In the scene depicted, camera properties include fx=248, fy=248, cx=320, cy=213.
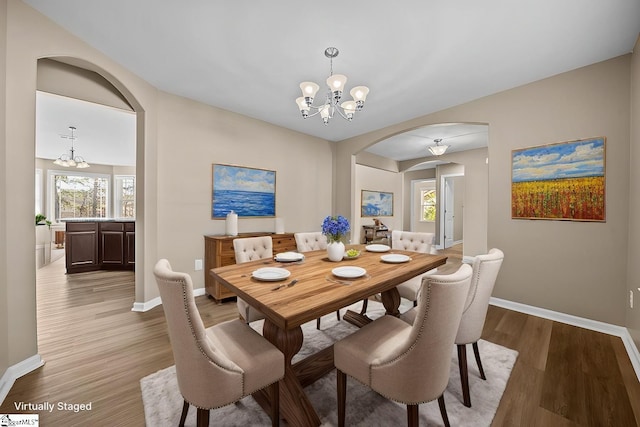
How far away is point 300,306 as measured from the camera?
1.14m

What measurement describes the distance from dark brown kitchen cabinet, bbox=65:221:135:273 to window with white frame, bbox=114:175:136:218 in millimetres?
3754

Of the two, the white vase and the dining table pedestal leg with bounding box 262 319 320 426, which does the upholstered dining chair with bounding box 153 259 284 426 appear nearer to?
the dining table pedestal leg with bounding box 262 319 320 426

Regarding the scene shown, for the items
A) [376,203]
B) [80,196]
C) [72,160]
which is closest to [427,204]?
[376,203]

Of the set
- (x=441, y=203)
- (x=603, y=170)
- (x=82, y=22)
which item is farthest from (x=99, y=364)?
(x=441, y=203)

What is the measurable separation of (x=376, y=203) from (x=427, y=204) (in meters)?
3.04

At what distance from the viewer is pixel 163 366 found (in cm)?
186

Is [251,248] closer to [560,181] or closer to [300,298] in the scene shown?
[300,298]

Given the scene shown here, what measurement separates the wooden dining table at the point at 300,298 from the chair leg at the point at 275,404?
8cm

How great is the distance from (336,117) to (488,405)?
11.9 feet

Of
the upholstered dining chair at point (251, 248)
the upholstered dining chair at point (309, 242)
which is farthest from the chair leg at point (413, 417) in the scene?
the upholstered dining chair at point (309, 242)

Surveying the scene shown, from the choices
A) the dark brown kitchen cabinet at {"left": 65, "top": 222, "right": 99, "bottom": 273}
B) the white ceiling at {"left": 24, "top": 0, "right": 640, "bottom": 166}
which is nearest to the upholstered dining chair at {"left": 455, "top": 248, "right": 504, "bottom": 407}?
the white ceiling at {"left": 24, "top": 0, "right": 640, "bottom": 166}

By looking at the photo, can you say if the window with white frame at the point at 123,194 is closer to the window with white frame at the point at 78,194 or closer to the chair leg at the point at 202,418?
the window with white frame at the point at 78,194

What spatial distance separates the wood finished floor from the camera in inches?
56.4

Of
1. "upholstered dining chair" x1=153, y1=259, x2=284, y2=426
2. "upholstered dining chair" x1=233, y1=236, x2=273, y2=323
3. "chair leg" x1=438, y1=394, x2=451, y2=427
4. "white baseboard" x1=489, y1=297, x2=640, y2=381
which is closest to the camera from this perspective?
"upholstered dining chair" x1=153, y1=259, x2=284, y2=426
